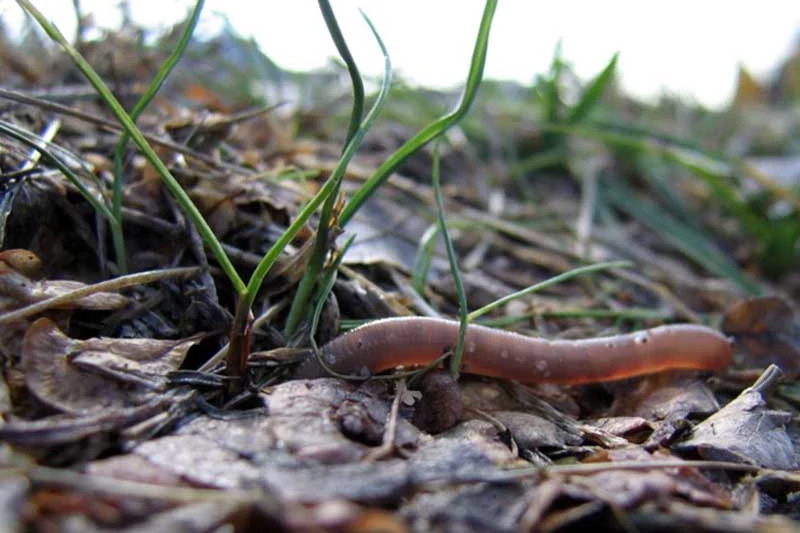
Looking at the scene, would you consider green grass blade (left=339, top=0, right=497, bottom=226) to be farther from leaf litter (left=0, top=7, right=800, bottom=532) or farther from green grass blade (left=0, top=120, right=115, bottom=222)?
green grass blade (left=0, top=120, right=115, bottom=222)

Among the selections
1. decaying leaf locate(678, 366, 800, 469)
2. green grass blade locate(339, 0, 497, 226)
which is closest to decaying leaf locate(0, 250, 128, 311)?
green grass blade locate(339, 0, 497, 226)

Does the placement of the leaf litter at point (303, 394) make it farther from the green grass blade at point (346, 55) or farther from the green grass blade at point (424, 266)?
the green grass blade at point (346, 55)

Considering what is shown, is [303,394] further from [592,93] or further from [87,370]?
[592,93]

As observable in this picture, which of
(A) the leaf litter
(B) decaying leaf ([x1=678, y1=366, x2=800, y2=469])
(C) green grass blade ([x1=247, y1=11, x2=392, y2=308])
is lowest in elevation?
(B) decaying leaf ([x1=678, y1=366, x2=800, y2=469])

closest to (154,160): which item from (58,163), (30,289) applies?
(58,163)

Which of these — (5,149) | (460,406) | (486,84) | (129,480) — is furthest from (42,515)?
(486,84)
